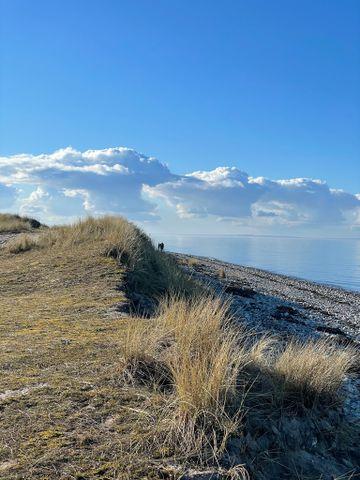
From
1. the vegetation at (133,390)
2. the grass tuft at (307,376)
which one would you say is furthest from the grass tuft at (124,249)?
the grass tuft at (307,376)

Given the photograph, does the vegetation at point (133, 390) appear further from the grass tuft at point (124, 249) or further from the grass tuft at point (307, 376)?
the grass tuft at point (124, 249)

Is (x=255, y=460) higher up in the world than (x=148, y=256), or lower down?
lower down

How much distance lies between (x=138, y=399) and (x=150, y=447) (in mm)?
817

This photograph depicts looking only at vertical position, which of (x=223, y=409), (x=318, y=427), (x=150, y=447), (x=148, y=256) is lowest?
(x=318, y=427)

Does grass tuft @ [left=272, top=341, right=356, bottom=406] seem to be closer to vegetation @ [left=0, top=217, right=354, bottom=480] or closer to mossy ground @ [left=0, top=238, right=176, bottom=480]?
vegetation @ [left=0, top=217, right=354, bottom=480]

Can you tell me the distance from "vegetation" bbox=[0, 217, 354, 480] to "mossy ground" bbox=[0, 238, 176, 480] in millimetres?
10

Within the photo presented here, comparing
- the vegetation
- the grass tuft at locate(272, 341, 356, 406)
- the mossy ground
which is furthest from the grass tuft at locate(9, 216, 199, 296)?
the grass tuft at locate(272, 341, 356, 406)

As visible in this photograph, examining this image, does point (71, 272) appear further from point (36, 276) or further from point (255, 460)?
point (255, 460)

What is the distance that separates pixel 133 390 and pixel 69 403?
25.4 inches

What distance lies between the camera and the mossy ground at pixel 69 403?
338 cm

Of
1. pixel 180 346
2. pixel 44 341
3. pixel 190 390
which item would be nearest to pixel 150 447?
pixel 190 390

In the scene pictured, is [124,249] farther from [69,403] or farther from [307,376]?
[69,403]

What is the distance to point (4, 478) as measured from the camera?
3.14 meters

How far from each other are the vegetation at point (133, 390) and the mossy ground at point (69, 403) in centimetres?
1
